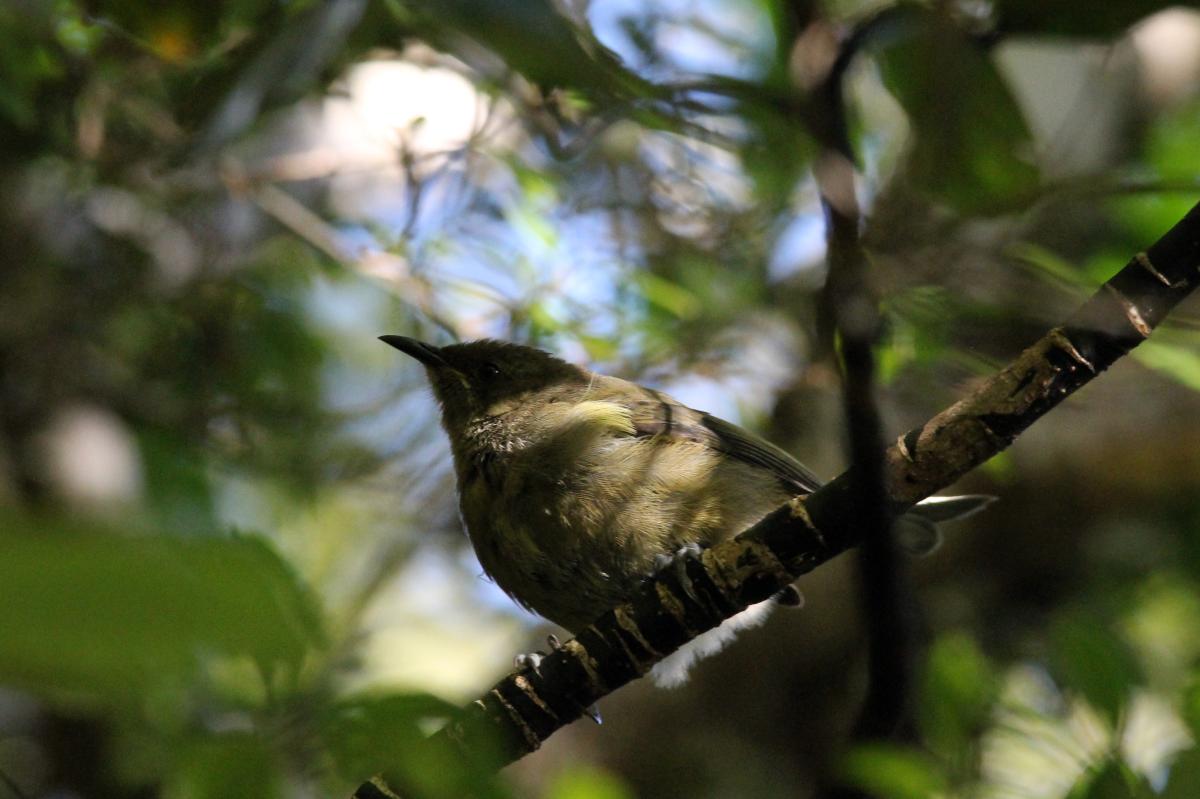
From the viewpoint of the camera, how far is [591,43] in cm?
199

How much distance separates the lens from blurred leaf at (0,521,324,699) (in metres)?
0.55

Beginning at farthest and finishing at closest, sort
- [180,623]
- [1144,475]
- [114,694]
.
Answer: [1144,475]
[114,694]
[180,623]

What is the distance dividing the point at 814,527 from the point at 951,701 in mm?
584

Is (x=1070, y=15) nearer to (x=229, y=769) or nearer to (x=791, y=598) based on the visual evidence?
(x=229, y=769)

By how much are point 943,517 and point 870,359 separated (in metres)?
2.50

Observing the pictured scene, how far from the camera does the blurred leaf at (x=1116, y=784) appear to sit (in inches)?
78.0

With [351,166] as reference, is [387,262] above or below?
below

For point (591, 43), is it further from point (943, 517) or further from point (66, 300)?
point (66, 300)

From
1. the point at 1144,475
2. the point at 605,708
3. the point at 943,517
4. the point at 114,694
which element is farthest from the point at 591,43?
the point at 1144,475

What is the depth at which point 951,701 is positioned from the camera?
2.49 meters

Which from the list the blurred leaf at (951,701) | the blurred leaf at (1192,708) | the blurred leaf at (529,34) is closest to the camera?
the blurred leaf at (529,34)

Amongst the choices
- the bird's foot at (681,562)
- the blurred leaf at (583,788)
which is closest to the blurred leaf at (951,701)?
the bird's foot at (681,562)

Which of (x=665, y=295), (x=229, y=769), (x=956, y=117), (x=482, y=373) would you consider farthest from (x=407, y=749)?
(x=665, y=295)

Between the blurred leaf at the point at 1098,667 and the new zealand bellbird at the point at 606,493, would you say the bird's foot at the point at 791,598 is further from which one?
the blurred leaf at the point at 1098,667
